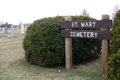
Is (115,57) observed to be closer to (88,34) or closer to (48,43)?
(88,34)

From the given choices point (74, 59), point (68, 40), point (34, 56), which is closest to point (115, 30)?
point (68, 40)

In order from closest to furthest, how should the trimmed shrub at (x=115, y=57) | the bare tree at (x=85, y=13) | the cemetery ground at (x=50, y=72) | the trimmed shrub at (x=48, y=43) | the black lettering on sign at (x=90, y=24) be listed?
the trimmed shrub at (x=115, y=57)
the black lettering on sign at (x=90, y=24)
the cemetery ground at (x=50, y=72)
the trimmed shrub at (x=48, y=43)
the bare tree at (x=85, y=13)

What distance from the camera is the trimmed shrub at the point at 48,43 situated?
488 cm

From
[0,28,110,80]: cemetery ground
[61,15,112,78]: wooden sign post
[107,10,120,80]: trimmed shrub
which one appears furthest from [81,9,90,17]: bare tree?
[107,10,120,80]: trimmed shrub

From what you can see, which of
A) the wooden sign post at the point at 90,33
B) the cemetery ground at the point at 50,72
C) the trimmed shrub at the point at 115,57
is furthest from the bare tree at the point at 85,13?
the trimmed shrub at the point at 115,57

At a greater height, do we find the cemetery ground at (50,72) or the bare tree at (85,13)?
the bare tree at (85,13)

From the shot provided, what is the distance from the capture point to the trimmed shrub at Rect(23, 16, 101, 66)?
16.0 ft

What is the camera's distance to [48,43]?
4867mm

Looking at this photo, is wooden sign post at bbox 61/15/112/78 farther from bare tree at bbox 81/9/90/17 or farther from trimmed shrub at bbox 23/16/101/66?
bare tree at bbox 81/9/90/17

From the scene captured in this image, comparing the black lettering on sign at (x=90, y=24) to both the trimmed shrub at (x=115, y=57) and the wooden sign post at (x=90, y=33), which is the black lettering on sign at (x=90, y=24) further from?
the trimmed shrub at (x=115, y=57)

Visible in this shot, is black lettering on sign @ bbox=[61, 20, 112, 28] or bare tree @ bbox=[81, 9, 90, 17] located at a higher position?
bare tree @ bbox=[81, 9, 90, 17]

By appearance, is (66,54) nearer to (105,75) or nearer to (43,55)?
(43,55)

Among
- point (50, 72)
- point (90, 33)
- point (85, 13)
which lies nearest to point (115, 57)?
point (90, 33)

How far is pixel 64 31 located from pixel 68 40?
363 millimetres
